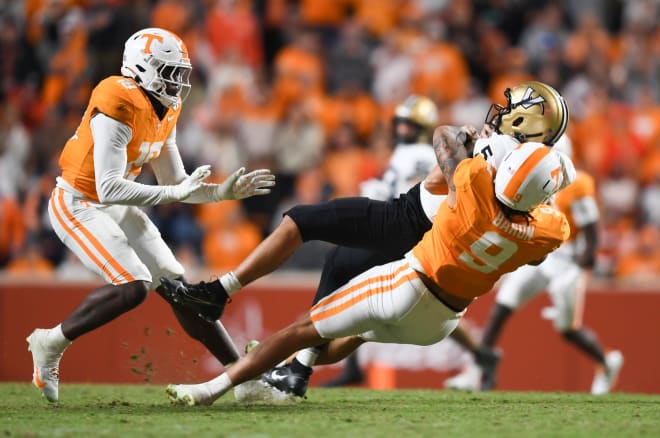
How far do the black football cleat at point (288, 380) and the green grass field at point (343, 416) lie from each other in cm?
8

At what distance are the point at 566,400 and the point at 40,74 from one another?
8267mm

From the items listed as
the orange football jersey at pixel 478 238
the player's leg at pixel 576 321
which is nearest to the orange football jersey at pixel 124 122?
the orange football jersey at pixel 478 238

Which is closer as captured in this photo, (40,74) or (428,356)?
(428,356)

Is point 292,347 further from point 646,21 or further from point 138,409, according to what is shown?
point 646,21

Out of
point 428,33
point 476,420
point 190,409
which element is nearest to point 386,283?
point 476,420

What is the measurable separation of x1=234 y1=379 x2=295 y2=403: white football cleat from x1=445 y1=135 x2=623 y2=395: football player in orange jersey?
2571 millimetres

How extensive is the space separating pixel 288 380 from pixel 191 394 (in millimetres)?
786

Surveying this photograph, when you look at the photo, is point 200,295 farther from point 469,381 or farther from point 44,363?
point 469,381

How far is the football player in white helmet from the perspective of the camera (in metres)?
5.66

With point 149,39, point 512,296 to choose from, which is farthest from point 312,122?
point 149,39

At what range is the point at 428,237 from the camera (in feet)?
18.3

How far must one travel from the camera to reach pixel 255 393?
20.2 ft

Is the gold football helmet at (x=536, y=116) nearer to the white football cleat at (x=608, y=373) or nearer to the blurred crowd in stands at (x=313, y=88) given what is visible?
the white football cleat at (x=608, y=373)

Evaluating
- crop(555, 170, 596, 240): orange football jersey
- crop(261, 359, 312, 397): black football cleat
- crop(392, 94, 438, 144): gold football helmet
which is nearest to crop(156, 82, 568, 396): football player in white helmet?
crop(261, 359, 312, 397): black football cleat
